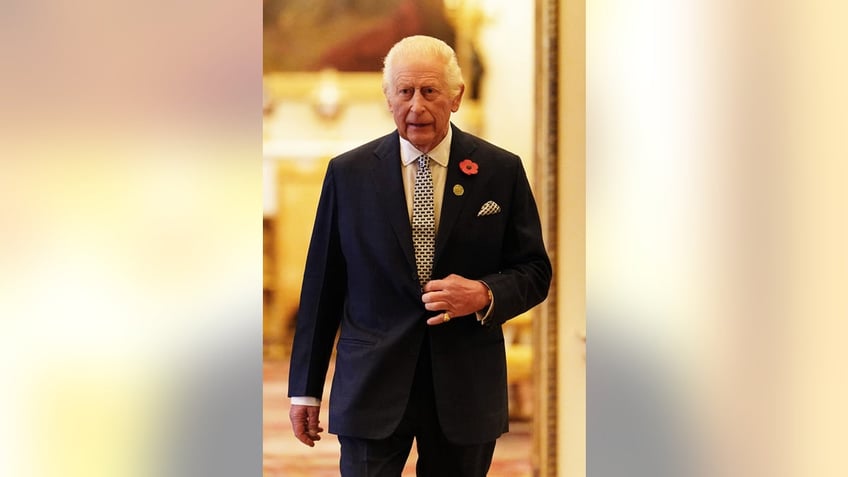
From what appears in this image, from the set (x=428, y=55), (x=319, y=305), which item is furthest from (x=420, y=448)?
(x=428, y=55)

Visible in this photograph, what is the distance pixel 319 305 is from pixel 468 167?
1.45 ft

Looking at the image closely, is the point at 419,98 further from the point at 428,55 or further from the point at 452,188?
the point at 452,188

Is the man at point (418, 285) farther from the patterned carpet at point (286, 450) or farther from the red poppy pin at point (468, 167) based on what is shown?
the patterned carpet at point (286, 450)

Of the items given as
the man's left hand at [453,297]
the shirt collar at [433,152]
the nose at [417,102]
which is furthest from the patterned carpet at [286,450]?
the nose at [417,102]

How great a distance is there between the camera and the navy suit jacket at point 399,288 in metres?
2.35

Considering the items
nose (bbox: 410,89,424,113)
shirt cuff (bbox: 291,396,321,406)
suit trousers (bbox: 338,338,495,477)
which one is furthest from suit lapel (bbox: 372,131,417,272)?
shirt cuff (bbox: 291,396,321,406)

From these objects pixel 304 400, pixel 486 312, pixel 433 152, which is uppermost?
pixel 433 152

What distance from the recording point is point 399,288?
7.76 ft

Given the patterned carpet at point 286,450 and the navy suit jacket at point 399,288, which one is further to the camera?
the patterned carpet at point 286,450

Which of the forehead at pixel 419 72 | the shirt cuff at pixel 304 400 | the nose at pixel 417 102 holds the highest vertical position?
the forehead at pixel 419 72

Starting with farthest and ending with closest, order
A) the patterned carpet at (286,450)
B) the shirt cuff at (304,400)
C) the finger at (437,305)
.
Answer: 1. the patterned carpet at (286,450)
2. the shirt cuff at (304,400)
3. the finger at (437,305)

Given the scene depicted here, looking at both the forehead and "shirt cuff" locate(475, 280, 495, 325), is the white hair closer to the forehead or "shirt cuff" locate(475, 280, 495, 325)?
the forehead
